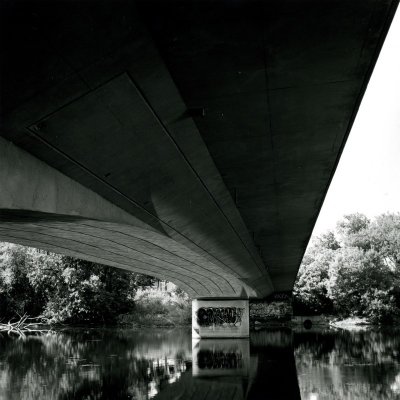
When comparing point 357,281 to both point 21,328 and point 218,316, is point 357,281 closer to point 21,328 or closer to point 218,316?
point 218,316

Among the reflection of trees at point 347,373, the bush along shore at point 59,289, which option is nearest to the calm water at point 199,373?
the reflection of trees at point 347,373

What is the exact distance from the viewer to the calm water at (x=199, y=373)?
1549cm

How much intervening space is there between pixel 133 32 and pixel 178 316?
61467 mm

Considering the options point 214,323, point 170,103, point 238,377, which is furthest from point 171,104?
point 214,323

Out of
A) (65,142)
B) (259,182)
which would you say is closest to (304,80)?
(65,142)

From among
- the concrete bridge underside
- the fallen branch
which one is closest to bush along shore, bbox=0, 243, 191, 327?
the fallen branch

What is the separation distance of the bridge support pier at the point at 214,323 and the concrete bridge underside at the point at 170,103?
26974 mm

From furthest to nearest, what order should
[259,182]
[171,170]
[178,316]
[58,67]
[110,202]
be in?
[178,316] < [259,182] < [110,202] < [171,170] < [58,67]

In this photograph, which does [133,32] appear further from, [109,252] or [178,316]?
[178,316]

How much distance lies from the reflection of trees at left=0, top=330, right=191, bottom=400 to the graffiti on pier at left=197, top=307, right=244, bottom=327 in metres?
5.84

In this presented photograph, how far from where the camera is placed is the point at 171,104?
6.27 metres

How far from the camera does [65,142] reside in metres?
6.76

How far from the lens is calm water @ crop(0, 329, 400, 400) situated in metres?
15.5

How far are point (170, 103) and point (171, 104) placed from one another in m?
0.03
